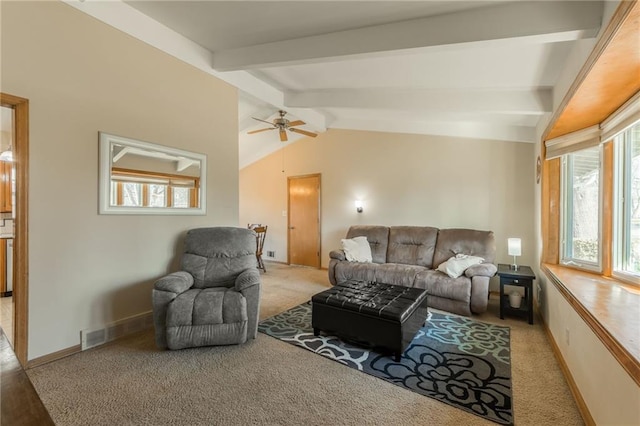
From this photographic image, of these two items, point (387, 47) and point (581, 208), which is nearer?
point (387, 47)

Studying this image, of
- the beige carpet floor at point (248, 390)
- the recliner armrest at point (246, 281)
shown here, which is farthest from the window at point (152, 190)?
the beige carpet floor at point (248, 390)

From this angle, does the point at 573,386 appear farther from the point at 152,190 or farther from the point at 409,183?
the point at 152,190

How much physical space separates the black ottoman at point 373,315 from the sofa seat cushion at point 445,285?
76 centimetres

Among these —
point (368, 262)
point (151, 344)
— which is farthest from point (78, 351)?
point (368, 262)

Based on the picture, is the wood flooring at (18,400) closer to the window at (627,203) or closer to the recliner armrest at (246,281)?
the recliner armrest at (246,281)

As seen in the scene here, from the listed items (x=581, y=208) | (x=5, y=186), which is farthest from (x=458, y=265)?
(x=5, y=186)

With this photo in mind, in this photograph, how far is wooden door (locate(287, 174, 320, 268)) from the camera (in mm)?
6062

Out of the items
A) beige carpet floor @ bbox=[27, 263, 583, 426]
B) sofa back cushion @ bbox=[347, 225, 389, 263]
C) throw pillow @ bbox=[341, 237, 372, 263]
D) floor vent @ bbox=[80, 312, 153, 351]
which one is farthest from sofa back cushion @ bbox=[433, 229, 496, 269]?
floor vent @ bbox=[80, 312, 153, 351]

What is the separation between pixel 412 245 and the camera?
177 inches

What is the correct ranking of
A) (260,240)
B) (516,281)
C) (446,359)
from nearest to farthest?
(446,359), (516,281), (260,240)

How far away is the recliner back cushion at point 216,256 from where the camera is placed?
9.73 ft

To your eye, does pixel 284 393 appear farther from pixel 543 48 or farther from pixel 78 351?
pixel 543 48

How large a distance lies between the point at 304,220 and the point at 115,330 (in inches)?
158

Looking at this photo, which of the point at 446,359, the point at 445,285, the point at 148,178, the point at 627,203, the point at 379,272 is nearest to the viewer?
the point at 627,203
